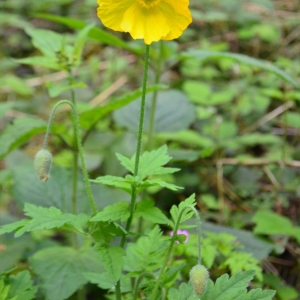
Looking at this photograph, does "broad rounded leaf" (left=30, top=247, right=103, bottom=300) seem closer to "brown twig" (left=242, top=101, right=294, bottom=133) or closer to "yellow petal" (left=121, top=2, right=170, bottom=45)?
"yellow petal" (left=121, top=2, right=170, bottom=45)

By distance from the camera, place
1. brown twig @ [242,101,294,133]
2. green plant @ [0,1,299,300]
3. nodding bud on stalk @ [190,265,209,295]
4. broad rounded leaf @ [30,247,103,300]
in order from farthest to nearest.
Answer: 1. brown twig @ [242,101,294,133]
2. broad rounded leaf @ [30,247,103,300]
3. green plant @ [0,1,299,300]
4. nodding bud on stalk @ [190,265,209,295]

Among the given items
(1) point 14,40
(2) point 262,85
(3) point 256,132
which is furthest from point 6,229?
(1) point 14,40

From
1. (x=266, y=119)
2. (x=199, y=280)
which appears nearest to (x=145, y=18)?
(x=199, y=280)

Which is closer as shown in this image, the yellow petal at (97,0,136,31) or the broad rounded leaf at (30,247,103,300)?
the yellow petal at (97,0,136,31)

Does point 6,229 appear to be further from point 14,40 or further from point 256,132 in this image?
point 14,40

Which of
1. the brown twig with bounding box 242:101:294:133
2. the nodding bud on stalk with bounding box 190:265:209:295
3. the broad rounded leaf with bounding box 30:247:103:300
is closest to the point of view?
the nodding bud on stalk with bounding box 190:265:209:295

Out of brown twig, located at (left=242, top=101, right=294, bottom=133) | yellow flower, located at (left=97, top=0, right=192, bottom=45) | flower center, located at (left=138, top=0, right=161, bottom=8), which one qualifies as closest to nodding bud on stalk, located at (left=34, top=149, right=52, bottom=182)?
yellow flower, located at (left=97, top=0, right=192, bottom=45)
